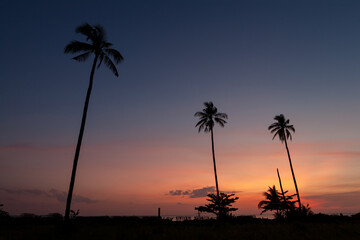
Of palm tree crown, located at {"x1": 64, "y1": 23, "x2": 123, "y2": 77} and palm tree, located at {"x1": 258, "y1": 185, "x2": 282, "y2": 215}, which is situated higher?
palm tree crown, located at {"x1": 64, "y1": 23, "x2": 123, "y2": 77}

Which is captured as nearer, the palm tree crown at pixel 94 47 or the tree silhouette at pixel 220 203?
the palm tree crown at pixel 94 47

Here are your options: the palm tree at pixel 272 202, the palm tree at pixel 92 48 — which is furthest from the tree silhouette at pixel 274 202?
the palm tree at pixel 92 48

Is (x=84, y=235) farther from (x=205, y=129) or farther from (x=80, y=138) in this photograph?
(x=205, y=129)

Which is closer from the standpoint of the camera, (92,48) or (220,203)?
(92,48)

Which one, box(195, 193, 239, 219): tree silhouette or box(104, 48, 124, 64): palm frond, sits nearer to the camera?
box(104, 48, 124, 64): palm frond

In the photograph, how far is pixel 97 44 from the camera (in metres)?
21.3

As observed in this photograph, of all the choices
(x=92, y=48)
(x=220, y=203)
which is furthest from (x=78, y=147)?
(x=220, y=203)

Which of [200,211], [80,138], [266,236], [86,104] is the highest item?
[86,104]

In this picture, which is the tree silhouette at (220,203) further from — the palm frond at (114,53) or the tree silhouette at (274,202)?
the palm frond at (114,53)

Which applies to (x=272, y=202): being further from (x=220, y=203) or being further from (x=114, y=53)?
(x=114, y=53)

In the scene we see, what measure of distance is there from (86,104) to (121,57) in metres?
5.25

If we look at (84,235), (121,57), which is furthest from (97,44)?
(84,235)

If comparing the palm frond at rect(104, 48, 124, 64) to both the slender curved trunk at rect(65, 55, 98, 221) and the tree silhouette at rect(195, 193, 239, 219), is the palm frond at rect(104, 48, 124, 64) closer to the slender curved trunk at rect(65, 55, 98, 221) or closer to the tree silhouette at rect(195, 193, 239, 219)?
the slender curved trunk at rect(65, 55, 98, 221)

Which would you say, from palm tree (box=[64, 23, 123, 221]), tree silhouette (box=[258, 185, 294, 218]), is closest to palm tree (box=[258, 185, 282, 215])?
tree silhouette (box=[258, 185, 294, 218])
